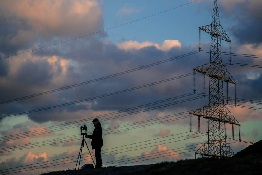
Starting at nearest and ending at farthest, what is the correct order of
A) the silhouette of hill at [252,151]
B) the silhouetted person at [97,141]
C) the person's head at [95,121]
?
1. the silhouette of hill at [252,151]
2. the person's head at [95,121]
3. the silhouetted person at [97,141]

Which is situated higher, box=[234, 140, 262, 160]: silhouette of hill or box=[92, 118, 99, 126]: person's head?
box=[92, 118, 99, 126]: person's head

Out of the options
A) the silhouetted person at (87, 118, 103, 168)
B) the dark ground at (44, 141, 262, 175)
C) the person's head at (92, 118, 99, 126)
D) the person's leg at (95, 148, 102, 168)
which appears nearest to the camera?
the dark ground at (44, 141, 262, 175)

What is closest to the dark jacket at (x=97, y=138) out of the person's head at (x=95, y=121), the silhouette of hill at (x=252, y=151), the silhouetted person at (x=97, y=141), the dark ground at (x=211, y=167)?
the silhouetted person at (x=97, y=141)

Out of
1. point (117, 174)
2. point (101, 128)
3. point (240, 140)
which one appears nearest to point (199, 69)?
point (240, 140)

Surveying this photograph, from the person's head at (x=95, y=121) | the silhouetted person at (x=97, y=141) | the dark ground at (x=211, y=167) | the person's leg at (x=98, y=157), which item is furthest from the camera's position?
the silhouetted person at (x=97, y=141)

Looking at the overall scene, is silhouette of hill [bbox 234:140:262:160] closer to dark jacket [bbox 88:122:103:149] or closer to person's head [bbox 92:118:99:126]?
dark jacket [bbox 88:122:103:149]

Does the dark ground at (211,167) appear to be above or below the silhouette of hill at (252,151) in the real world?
below

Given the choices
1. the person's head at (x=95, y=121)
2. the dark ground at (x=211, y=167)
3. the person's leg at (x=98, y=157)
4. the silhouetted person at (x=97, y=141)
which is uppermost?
the person's head at (x=95, y=121)

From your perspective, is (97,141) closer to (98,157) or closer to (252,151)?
(98,157)

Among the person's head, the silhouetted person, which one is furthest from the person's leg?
the person's head

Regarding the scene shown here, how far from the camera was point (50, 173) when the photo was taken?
2483cm

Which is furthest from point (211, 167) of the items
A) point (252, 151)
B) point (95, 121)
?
point (95, 121)

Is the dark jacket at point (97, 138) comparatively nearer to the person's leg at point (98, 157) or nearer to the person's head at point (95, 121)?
the person's head at point (95, 121)

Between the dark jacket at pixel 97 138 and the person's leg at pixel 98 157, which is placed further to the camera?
the dark jacket at pixel 97 138
